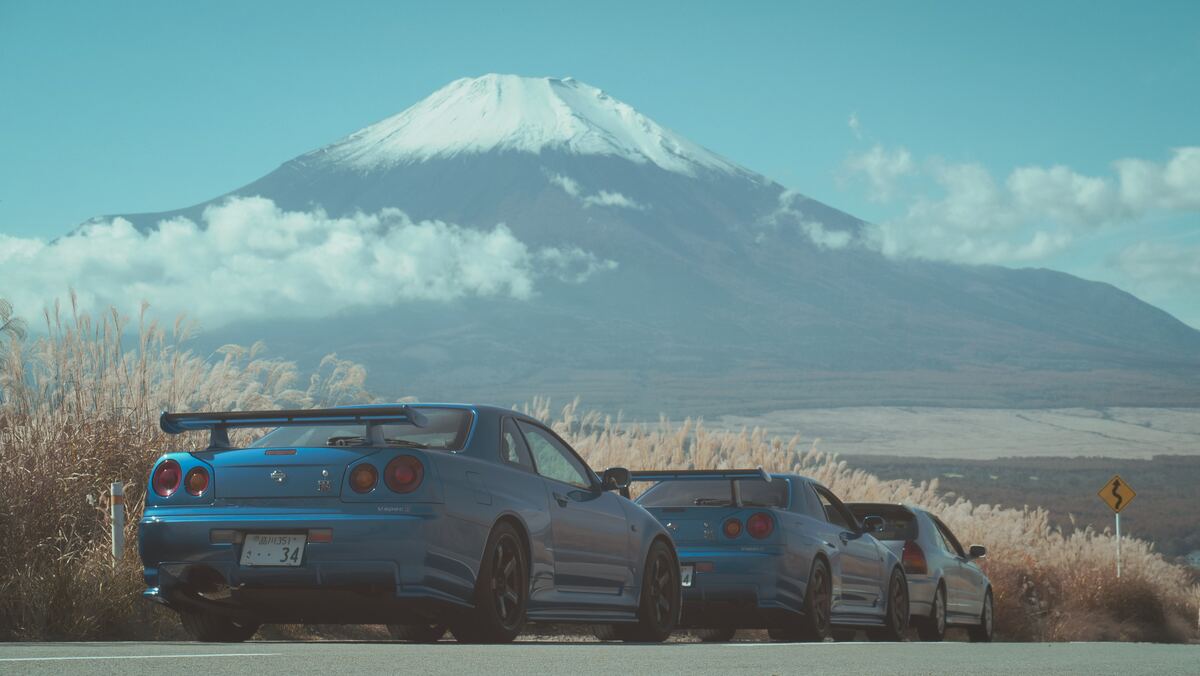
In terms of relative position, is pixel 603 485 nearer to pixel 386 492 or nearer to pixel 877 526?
pixel 386 492

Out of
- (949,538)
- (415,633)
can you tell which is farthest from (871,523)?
(415,633)

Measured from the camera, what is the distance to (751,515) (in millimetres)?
13562

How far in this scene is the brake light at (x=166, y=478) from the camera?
394 inches

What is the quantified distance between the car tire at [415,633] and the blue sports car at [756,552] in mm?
1973

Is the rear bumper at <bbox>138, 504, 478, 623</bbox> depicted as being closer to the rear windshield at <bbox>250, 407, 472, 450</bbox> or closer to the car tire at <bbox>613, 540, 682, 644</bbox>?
the rear windshield at <bbox>250, 407, 472, 450</bbox>

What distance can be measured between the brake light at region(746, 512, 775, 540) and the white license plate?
476 cm

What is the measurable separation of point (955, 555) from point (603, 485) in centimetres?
784

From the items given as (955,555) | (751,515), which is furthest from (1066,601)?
(751,515)

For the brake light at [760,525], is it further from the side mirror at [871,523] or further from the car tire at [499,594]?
the car tire at [499,594]

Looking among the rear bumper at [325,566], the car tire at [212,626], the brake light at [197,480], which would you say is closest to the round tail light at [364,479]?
the rear bumper at [325,566]

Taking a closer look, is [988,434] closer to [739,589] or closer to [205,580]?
[739,589]

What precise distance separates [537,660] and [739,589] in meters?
→ 4.79

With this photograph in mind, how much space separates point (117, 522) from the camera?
11.8m

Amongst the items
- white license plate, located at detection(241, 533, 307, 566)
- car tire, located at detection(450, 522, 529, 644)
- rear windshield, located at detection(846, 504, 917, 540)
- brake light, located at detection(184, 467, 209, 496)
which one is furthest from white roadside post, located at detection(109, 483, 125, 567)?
rear windshield, located at detection(846, 504, 917, 540)
